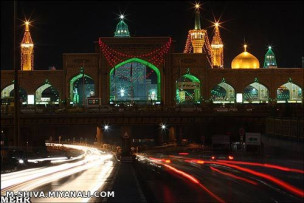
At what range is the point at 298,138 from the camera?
2891 centimetres

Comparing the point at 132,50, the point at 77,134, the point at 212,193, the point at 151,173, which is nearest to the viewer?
the point at 212,193

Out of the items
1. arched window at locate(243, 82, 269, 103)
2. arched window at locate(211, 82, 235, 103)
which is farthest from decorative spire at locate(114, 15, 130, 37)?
arched window at locate(243, 82, 269, 103)

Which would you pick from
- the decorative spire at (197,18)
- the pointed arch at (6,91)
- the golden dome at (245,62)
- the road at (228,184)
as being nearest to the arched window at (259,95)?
the golden dome at (245,62)

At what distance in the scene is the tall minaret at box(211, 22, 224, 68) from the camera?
331ft

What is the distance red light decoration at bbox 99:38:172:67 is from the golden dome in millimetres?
14435

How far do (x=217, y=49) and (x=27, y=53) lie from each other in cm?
3252

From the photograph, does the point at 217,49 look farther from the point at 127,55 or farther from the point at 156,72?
the point at 127,55

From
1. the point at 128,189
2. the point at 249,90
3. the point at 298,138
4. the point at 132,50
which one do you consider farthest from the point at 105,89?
the point at 128,189

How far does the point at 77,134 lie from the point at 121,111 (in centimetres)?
3010

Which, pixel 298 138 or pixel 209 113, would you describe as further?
pixel 209 113

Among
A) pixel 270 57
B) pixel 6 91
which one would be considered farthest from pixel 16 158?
pixel 270 57

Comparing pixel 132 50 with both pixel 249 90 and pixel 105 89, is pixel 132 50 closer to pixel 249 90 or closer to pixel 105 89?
pixel 105 89

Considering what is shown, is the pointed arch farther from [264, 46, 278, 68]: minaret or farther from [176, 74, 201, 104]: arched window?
[264, 46, 278, 68]: minaret

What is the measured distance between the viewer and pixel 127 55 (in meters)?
78.1
